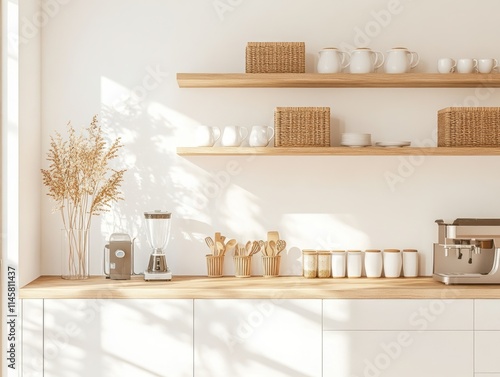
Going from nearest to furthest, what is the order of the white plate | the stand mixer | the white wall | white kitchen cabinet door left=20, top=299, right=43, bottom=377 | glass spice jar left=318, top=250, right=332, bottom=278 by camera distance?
white kitchen cabinet door left=20, top=299, right=43, bottom=377 → the stand mixer → the white plate → glass spice jar left=318, top=250, right=332, bottom=278 → the white wall

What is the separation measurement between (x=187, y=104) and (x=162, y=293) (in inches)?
40.7

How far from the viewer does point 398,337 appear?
3.20 m

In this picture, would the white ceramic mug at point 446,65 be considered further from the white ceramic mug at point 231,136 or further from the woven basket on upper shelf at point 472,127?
the white ceramic mug at point 231,136

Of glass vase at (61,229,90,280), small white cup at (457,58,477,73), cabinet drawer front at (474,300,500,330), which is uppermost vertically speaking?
small white cup at (457,58,477,73)

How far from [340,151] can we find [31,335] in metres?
1.65

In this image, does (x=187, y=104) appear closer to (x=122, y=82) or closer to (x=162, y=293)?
(x=122, y=82)

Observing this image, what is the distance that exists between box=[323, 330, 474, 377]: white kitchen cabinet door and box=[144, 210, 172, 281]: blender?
0.85 metres

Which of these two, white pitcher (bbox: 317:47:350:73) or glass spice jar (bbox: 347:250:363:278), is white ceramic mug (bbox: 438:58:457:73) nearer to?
white pitcher (bbox: 317:47:350:73)

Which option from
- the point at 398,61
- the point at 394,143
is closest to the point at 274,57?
the point at 398,61

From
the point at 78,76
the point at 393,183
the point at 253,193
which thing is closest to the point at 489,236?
the point at 393,183

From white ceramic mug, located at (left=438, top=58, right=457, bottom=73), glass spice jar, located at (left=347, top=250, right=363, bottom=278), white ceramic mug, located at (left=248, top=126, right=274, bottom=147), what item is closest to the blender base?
white ceramic mug, located at (left=248, top=126, right=274, bottom=147)

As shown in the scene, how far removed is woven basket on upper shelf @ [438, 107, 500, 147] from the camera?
11.3ft

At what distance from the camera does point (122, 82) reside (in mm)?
3684

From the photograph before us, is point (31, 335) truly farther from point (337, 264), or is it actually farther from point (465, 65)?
point (465, 65)
